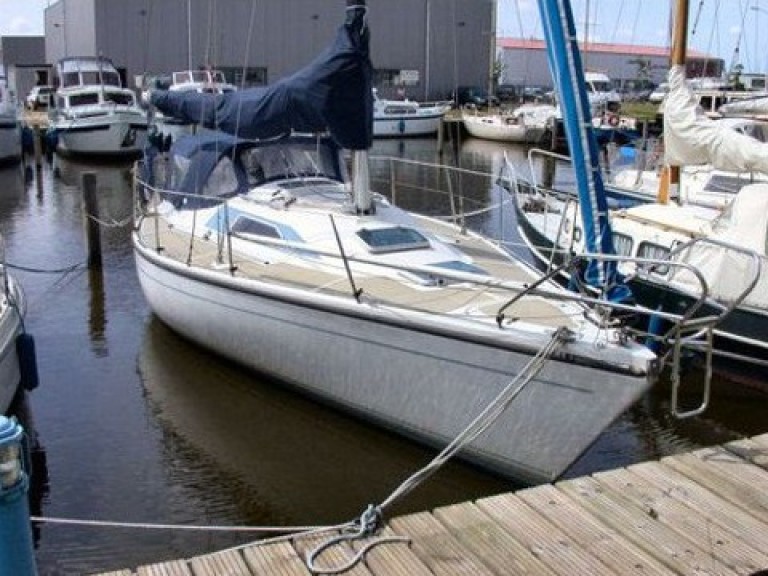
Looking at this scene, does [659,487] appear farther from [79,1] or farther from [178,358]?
[79,1]

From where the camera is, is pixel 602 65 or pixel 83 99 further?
pixel 602 65

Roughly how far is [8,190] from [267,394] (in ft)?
64.2

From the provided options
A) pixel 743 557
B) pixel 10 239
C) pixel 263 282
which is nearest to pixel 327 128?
pixel 263 282

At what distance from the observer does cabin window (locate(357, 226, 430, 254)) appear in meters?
9.47

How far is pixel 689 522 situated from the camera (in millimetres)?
5621

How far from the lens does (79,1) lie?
54.3m

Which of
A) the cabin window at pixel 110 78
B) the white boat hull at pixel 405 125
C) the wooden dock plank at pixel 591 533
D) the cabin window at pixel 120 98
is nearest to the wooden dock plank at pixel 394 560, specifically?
the wooden dock plank at pixel 591 533

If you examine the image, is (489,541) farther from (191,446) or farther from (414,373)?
(191,446)

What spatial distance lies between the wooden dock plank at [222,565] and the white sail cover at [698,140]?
26.4 feet

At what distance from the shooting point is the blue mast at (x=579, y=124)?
819 centimetres

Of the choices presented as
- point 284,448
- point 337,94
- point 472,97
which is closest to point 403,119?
point 472,97

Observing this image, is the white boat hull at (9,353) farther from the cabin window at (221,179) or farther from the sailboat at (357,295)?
the cabin window at (221,179)

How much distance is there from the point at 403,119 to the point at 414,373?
39.7 m

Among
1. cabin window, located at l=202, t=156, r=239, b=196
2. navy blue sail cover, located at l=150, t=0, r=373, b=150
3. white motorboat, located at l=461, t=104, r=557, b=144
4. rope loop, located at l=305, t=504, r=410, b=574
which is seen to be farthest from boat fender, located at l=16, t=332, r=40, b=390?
white motorboat, located at l=461, t=104, r=557, b=144
